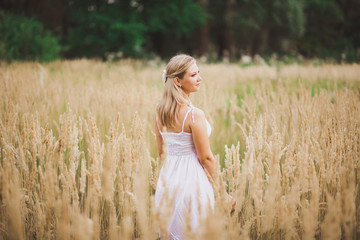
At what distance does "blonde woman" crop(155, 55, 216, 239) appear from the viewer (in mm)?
1946

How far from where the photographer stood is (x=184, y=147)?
2.04m

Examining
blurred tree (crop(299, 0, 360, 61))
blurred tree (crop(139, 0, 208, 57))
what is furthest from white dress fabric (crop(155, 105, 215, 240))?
blurred tree (crop(299, 0, 360, 61))

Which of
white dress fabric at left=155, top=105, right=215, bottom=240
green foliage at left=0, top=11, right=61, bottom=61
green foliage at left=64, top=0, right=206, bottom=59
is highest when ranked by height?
green foliage at left=64, top=0, right=206, bottom=59

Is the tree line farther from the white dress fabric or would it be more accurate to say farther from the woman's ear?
the white dress fabric

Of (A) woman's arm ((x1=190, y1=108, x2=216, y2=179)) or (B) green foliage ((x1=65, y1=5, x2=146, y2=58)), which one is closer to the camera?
(A) woman's arm ((x1=190, y1=108, x2=216, y2=179))

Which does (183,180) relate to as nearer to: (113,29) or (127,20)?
(113,29)

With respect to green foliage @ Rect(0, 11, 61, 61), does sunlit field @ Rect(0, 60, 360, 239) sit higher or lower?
lower

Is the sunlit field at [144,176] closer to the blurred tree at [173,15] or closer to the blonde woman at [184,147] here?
the blonde woman at [184,147]

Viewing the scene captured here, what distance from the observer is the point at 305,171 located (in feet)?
6.01

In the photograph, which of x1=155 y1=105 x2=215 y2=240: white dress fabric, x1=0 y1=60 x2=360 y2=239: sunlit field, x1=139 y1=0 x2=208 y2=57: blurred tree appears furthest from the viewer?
x1=139 y1=0 x2=208 y2=57: blurred tree

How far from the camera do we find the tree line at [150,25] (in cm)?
962

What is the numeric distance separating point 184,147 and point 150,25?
492 inches

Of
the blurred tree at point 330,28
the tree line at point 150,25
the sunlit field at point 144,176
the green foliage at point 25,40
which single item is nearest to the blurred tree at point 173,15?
the tree line at point 150,25

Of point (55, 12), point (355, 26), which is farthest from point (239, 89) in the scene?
point (355, 26)
